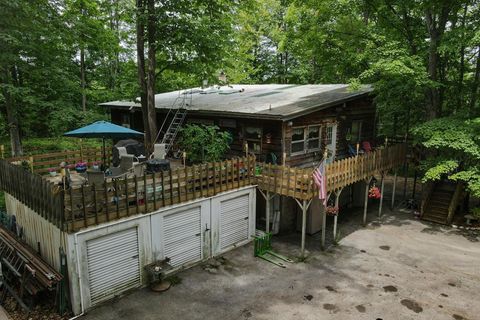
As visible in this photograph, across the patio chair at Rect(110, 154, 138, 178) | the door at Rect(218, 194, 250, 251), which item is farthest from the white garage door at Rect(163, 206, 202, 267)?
the patio chair at Rect(110, 154, 138, 178)

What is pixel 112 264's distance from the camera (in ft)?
32.4

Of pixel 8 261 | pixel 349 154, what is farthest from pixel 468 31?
pixel 8 261

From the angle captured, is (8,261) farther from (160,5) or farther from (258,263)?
(160,5)

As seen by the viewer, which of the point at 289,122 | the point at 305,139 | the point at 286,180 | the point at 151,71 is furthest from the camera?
the point at 151,71

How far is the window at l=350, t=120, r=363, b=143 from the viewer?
63.4ft

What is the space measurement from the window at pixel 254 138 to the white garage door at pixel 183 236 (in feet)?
16.1

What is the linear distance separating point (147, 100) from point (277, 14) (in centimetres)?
2538

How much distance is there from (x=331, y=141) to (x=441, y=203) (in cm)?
683

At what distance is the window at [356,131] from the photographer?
19312 mm

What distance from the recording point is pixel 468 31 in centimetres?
1540

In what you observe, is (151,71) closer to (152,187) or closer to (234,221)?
(152,187)

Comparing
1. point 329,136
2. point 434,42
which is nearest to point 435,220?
point 329,136

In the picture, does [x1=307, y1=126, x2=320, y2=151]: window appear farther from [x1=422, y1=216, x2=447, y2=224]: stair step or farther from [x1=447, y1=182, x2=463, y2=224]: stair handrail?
[x1=447, y1=182, x2=463, y2=224]: stair handrail

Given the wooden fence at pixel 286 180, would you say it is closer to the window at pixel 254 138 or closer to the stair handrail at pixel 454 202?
the window at pixel 254 138
